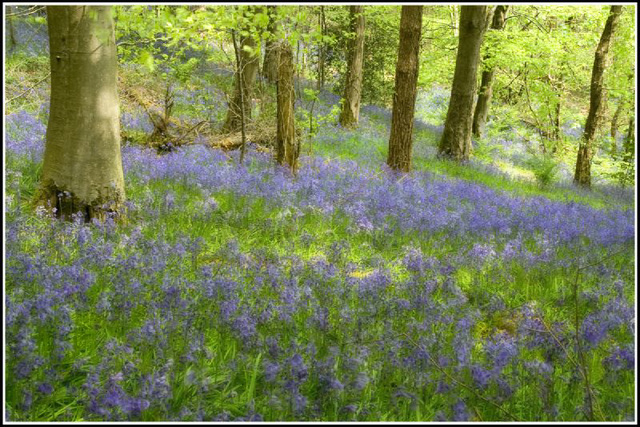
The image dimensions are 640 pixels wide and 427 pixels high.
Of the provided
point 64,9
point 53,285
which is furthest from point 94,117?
point 53,285

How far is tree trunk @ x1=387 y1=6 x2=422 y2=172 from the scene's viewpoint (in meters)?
10.7

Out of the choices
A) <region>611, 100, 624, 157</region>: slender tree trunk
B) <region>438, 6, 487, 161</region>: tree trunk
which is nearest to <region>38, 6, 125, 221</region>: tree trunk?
<region>438, 6, 487, 161</region>: tree trunk

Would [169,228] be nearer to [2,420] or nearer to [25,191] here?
[25,191]

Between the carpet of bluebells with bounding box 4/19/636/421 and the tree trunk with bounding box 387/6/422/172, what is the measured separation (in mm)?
3535

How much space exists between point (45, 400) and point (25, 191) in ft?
13.7

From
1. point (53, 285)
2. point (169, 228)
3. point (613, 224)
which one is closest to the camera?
point (53, 285)

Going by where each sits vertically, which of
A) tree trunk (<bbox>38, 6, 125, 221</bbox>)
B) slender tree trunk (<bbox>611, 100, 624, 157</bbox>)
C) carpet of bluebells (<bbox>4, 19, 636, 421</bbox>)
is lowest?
slender tree trunk (<bbox>611, 100, 624, 157</bbox>)

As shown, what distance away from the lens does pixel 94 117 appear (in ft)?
18.1

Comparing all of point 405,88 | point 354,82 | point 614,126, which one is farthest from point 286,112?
point 614,126

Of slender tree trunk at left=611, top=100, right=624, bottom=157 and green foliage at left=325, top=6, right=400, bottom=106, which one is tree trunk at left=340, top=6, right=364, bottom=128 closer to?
green foliage at left=325, top=6, right=400, bottom=106

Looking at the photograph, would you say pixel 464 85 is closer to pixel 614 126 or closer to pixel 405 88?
pixel 405 88

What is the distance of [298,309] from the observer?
418 centimetres

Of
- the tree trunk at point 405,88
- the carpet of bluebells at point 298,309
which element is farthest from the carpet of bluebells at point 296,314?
the tree trunk at point 405,88

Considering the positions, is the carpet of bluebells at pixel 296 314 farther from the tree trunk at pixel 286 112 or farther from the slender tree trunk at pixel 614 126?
the slender tree trunk at pixel 614 126
